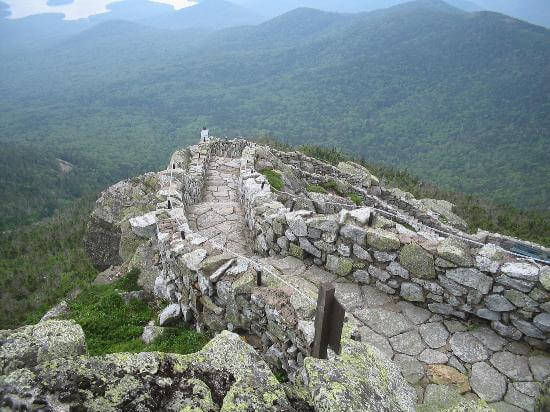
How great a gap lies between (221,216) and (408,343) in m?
6.83

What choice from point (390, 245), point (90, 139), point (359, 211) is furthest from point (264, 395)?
point (90, 139)

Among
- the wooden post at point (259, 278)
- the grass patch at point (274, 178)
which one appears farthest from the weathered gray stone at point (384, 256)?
the grass patch at point (274, 178)

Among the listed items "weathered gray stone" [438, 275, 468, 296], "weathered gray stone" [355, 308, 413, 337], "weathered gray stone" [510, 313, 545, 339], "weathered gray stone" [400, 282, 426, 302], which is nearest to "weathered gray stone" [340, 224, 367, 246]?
"weathered gray stone" [400, 282, 426, 302]

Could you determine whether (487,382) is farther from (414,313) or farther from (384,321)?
(384,321)

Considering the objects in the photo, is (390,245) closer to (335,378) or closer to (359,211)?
(359,211)

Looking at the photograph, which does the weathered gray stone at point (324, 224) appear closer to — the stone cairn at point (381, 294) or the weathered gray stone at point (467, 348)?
the stone cairn at point (381, 294)

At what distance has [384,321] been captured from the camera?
20.7 ft

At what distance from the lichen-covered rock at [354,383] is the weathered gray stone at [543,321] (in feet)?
9.65

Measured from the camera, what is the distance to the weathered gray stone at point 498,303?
582 cm

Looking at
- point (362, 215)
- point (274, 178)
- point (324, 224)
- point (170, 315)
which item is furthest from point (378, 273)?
point (274, 178)

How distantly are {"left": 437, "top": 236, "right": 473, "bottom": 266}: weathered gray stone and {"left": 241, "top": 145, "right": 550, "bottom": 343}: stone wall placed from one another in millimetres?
14

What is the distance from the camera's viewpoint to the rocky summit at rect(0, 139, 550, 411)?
2777 millimetres

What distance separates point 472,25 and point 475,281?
580ft

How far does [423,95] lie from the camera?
122 m
